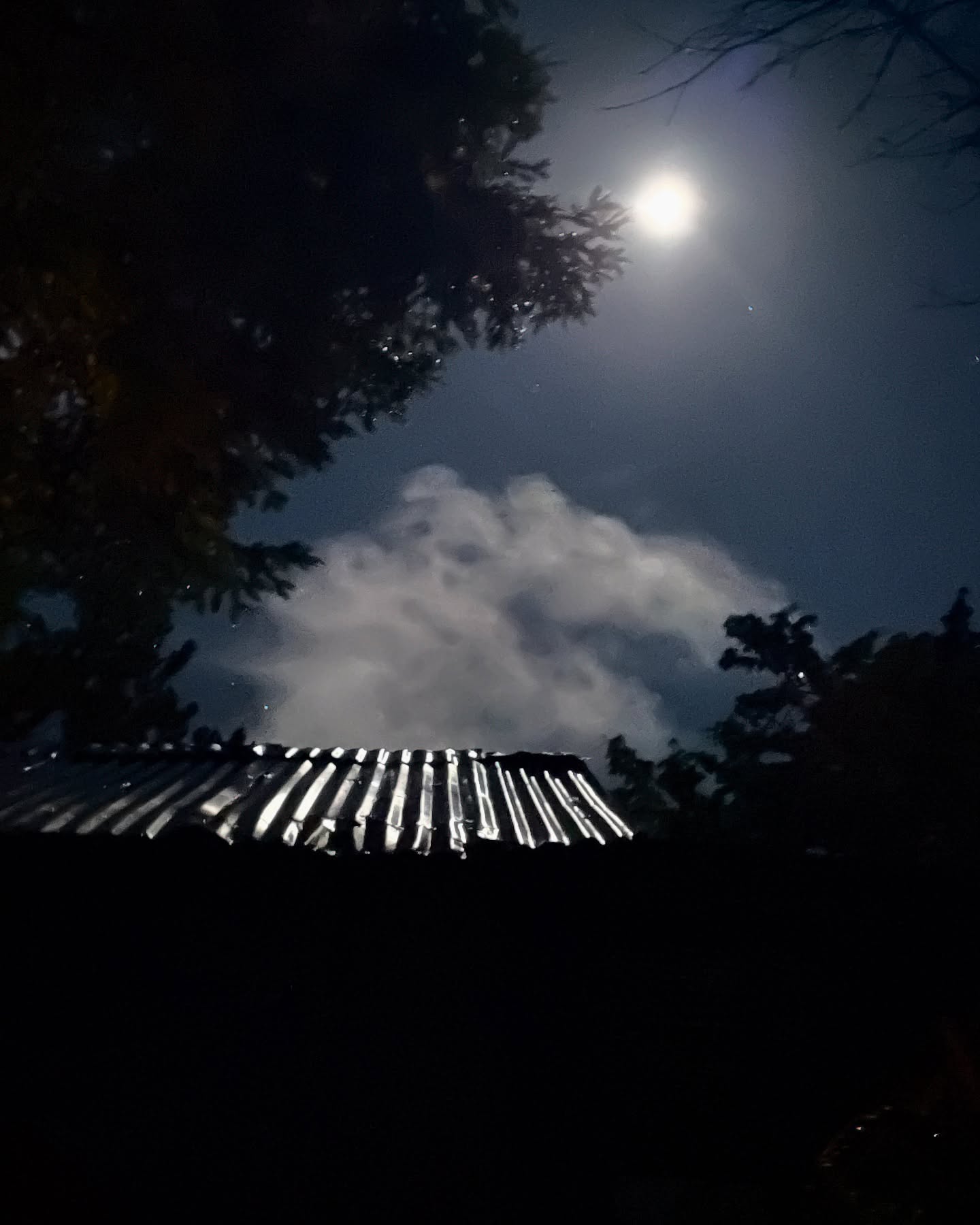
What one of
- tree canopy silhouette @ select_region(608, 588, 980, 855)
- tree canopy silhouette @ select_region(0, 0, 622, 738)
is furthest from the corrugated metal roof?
tree canopy silhouette @ select_region(608, 588, 980, 855)

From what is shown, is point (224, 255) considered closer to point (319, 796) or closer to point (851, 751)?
point (319, 796)

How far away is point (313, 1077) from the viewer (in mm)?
3938

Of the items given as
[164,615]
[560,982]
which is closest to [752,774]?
[164,615]

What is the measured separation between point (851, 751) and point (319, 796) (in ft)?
39.4

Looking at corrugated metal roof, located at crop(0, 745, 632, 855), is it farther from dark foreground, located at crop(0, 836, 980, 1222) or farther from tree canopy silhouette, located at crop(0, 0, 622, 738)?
tree canopy silhouette, located at crop(0, 0, 622, 738)

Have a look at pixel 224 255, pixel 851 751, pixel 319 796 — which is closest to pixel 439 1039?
pixel 319 796

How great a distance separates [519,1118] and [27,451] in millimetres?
6798

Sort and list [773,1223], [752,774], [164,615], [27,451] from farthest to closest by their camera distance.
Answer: [752,774] → [164,615] → [27,451] → [773,1223]

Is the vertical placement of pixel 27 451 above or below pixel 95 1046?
above

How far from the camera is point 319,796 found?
502 cm

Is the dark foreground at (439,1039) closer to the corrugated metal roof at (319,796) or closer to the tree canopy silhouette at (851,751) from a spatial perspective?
the corrugated metal roof at (319,796)

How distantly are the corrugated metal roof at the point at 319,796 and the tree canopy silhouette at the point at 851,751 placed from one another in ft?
28.0

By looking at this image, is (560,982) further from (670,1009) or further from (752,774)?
(752,774)

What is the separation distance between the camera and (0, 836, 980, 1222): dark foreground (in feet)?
12.5
